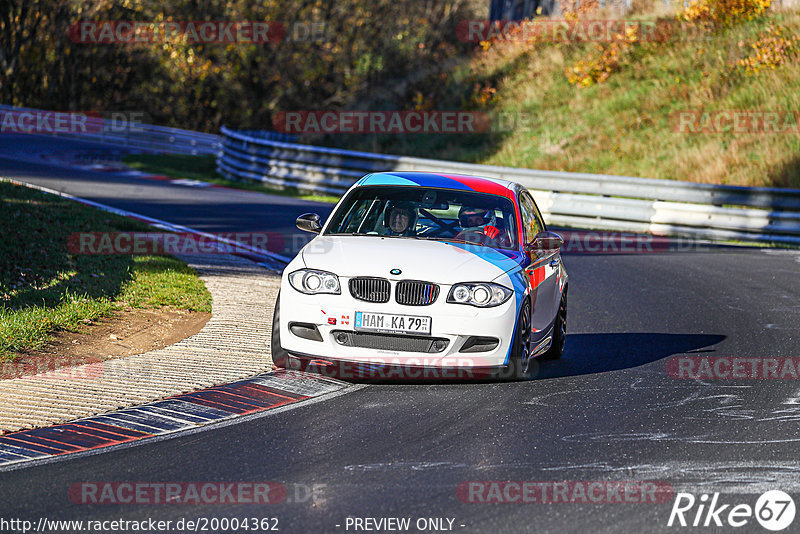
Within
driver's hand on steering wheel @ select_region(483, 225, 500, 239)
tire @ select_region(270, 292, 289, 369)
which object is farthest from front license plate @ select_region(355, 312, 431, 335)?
driver's hand on steering wheel @ select_region(483, 225, 500, 239)

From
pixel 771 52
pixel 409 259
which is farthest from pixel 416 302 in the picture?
pixel 771 52

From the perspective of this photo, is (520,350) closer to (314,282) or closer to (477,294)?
(477,294)

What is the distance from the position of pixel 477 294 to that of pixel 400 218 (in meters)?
1.45

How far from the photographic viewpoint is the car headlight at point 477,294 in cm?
801

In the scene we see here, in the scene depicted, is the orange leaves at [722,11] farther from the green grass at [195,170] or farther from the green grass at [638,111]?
the green grass at [195,170]

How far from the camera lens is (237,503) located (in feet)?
18.1

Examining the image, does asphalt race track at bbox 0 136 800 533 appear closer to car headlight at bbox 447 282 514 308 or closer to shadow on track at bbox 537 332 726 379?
shadow on track at bbox 537 332 726 379

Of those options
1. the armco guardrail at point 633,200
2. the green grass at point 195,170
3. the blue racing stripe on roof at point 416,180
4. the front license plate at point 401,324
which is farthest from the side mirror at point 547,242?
the green grass at point 195,170

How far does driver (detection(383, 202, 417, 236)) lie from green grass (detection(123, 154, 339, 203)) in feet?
49.4

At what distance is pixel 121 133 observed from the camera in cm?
3744

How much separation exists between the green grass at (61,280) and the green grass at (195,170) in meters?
10.5

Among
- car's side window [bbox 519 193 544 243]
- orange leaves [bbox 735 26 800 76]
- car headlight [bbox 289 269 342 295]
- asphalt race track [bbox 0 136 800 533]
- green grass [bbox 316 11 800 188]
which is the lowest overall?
asphalt race track [bbox 0 136 800 533]

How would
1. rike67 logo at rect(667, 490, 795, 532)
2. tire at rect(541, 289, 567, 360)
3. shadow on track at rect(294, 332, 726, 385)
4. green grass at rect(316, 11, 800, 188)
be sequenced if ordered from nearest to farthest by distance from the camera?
rike67 logo at rect(667, 490, 795, 532), shadow on track at rect(294, 332, 726, 385), tire at rect(541, 289, 567, 360), green grass at rect(316, 11, 800, 188)

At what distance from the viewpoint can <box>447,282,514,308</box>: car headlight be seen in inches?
315
